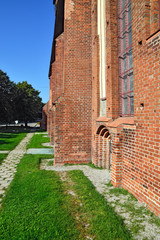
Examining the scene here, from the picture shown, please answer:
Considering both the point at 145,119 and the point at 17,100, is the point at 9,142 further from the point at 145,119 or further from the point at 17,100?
the point at 17,100

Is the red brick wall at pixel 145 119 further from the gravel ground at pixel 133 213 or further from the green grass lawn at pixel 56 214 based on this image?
the green grass lawn at pixel 56 214

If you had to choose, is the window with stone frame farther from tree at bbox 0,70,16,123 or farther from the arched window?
tree at bbox 0,70,16,123

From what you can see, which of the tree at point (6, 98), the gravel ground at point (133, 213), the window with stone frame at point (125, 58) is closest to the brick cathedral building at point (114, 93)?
the window with stone frame at point (125, 58)

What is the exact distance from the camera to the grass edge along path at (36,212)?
260 centimetres

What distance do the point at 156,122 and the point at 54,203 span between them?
8.79 ft

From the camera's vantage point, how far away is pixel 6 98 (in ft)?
98.1

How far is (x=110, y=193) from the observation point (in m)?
4.11

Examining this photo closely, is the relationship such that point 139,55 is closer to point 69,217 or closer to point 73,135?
point 69,217

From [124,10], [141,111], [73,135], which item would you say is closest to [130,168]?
[141,111]

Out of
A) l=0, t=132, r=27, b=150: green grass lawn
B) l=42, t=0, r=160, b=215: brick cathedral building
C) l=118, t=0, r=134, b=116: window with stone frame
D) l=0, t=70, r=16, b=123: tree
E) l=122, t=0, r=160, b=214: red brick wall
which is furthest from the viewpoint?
l=0, t=70, r=16, b=123: tree

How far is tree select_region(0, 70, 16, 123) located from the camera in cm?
2788

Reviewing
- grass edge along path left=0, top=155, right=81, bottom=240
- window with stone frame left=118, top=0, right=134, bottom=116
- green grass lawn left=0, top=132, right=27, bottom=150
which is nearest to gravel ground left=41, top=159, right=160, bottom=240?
grass edge along path left=0, top=155, right=81, bottom=240

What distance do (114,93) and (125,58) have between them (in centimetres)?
109

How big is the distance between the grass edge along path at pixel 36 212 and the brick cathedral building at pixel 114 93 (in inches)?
64.7
